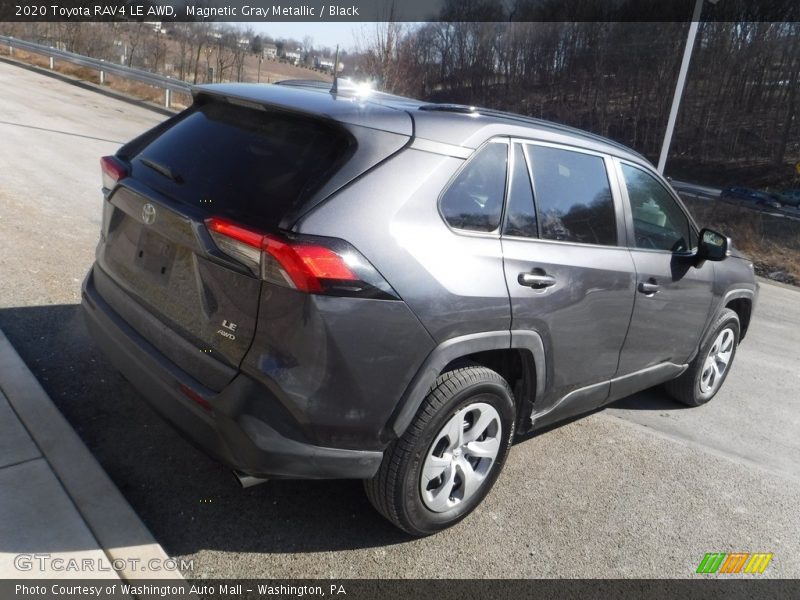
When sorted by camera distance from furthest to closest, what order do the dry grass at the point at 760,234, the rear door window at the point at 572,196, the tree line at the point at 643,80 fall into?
1. the tree line at the point at 643,80
2. the dry grass at the point at 760,234
3. the rear door window at the point at 572,196

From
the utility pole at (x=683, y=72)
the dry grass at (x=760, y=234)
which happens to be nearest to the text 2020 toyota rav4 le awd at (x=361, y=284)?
the dry grass at (x=760, y=234)

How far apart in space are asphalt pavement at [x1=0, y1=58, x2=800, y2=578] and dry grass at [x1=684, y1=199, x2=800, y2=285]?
27.1 ft

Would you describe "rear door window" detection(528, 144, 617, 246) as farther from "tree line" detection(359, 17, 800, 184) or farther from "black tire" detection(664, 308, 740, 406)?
"tree line" detection(359, 17, 800, 184)

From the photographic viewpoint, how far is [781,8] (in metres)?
37.7

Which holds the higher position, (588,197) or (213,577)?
(588,197)

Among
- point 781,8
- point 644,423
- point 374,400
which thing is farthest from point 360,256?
point 781,8

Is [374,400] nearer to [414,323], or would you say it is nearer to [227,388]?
[414,323]

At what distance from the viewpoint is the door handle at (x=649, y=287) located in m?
3.87

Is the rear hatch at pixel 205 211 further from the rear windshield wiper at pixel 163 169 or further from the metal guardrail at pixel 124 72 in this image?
the metal guardrail at pixel 124 72

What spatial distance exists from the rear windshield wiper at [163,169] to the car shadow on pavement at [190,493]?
45.6 inches

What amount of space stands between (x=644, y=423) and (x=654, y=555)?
1591 millimetres

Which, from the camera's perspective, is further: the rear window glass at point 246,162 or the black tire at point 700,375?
the black tire at point 700,375

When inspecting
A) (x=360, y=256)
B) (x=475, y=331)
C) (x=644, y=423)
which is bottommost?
(x=644, y=423)

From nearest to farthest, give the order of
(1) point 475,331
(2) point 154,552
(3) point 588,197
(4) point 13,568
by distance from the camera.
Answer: (4) point 13,568
(2) point 154,552
(1) point 475,331
(3) point 588,197
